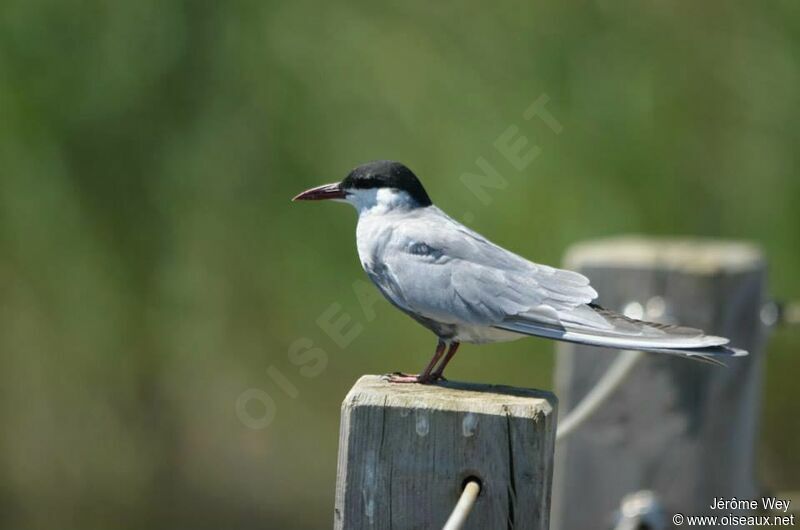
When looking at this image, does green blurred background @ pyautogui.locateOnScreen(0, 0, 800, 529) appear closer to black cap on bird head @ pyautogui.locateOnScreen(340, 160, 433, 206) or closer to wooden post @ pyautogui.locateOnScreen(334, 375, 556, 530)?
black cap on bird head @ pyautogui.locateOnScreen(340, 160, 433, 206)

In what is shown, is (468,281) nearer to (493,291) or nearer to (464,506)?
(493,291)

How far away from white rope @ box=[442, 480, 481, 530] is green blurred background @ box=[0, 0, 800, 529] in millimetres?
4069

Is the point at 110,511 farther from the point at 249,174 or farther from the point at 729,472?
the point at 729,472

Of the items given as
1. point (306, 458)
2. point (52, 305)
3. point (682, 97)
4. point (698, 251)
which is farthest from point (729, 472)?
point (52, 305)

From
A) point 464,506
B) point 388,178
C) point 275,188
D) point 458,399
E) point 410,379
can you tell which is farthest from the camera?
point 275,188

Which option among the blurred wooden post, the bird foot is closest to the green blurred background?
the blurred wooden post

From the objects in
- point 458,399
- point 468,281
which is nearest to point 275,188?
point 468,281

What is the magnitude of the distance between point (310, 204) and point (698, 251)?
3.16m

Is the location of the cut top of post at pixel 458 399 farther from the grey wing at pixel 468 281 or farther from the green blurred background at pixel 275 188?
the green blurred background at pixel 275 188

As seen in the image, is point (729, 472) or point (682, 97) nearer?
point (729, 472)

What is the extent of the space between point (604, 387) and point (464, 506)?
1368mm

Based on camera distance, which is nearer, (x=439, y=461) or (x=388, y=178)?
(x=439, y=461)

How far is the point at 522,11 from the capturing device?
19.5 feet

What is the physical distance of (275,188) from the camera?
6.20 meters
